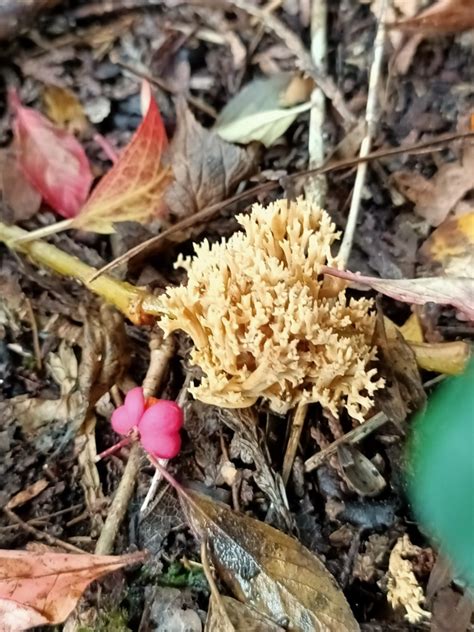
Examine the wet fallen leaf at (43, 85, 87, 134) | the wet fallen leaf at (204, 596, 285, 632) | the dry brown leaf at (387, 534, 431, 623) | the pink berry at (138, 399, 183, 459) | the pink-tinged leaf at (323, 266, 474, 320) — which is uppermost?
the wet fallen leaf at (43, 85, 87, 134)

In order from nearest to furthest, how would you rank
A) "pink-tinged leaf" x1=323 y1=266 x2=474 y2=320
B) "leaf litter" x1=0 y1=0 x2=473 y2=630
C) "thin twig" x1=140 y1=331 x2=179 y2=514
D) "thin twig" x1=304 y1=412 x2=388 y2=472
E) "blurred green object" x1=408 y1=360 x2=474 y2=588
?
"blurred green object" x1=408 y1=360 x2=474 y2=588 < "pink-tinged leaf" x1=323 y1=266 x2=474 y2=320 < "leaf litter" x1=0 y1=0 x2=473 y2=630 < "thin twig" x1=304 y1=412 x2=388 y2=472 < "thin twig" x1=140 y1=331 x2=179 y2=514

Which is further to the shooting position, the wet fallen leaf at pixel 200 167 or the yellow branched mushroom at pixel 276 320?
the wet fallen leaf at pixel 200 167

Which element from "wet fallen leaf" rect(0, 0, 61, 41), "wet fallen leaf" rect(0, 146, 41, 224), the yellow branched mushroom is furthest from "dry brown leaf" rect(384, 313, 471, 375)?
"wet fallen leaf" rect(0, 0, 61, 41)

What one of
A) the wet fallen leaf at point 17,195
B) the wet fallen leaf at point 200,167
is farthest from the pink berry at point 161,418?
the wet fallen leaf at point 17,195

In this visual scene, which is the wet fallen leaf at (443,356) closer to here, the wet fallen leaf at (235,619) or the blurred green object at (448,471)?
the blurred green object at (448,471)

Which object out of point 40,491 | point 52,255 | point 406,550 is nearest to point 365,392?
point 406,550

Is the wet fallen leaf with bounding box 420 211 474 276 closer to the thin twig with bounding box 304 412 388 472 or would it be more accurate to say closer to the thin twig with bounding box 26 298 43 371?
the thin twig with bounding box 304 412 388 472
